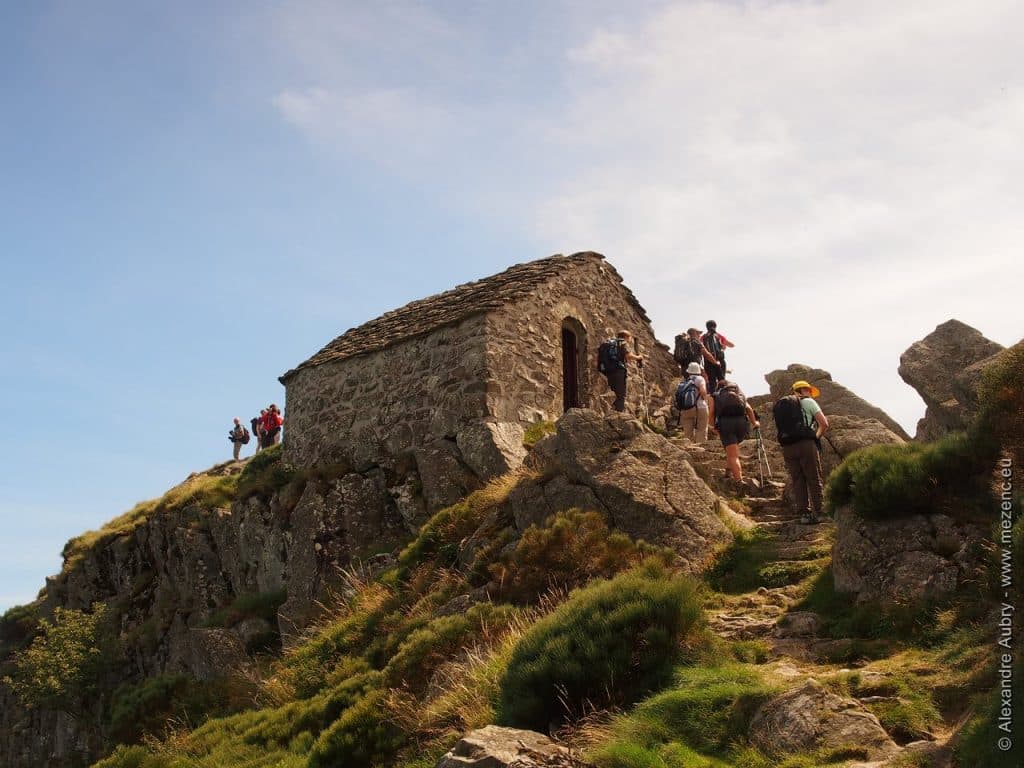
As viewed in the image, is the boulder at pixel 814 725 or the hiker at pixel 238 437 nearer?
the boulder at pixel 814 725

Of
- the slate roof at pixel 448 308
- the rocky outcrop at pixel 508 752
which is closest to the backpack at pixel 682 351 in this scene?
the slate roof at pixel 448 308

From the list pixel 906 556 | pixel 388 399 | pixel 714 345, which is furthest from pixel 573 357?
pixel 906 556

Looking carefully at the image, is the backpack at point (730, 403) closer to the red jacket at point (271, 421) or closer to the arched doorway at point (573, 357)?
the arched doorway at point (573, 357)

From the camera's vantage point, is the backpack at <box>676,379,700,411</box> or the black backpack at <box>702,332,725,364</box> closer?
the backpack at <box>676,379,700,411</box>

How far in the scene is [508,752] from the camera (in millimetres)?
8461

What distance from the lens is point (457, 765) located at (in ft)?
27.5

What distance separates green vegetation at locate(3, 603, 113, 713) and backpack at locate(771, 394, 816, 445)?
16.7 meters

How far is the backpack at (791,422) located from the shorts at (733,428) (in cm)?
178

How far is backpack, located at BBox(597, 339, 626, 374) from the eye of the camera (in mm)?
20188

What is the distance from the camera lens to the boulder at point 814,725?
827cm

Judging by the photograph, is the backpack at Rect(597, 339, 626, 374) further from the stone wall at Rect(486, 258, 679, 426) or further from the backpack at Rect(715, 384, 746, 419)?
the backpack at Rect(715, 384, 746, 419)

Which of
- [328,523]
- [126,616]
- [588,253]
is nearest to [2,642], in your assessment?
[126,616]

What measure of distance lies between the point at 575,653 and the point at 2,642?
1080 inches

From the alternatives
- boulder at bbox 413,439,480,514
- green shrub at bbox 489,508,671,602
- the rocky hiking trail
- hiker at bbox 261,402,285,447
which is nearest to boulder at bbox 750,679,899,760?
the rocky hiking trail
